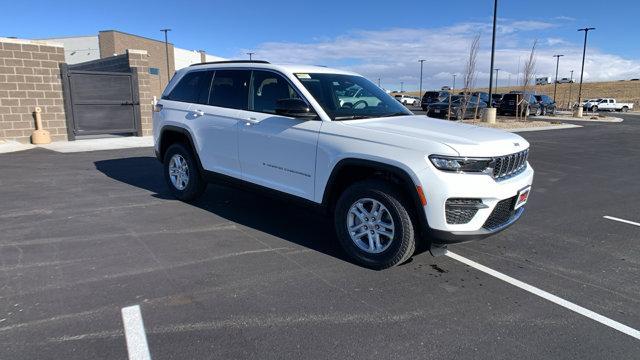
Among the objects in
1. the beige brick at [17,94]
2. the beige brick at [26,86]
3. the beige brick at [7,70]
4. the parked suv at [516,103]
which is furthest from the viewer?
the parked suv at [516,103]

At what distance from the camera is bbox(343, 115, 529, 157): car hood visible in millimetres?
3807

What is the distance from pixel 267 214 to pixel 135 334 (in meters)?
3.00

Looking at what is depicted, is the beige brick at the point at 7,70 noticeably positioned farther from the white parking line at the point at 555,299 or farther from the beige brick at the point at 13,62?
the white parking line at the point at 555,299

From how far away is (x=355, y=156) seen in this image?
164 inches

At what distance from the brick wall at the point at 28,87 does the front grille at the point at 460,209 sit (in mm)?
12918

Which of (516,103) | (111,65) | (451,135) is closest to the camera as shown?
(451,135)

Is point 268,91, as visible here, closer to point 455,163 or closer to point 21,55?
point 455,163

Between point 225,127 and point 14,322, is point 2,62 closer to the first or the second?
point 225,127

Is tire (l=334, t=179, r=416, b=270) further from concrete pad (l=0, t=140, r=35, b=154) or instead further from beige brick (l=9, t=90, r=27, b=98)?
beige brick (l=9, t=90, r=27, b=98)

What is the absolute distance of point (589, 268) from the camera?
4.43 metres

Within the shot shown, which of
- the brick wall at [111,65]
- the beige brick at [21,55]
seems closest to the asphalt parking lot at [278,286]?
the beige brick at [21,55]

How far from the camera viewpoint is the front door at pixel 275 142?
4.62 metres

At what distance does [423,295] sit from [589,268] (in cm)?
189

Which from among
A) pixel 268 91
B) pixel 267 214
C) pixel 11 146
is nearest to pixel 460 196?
pixel 268 91
